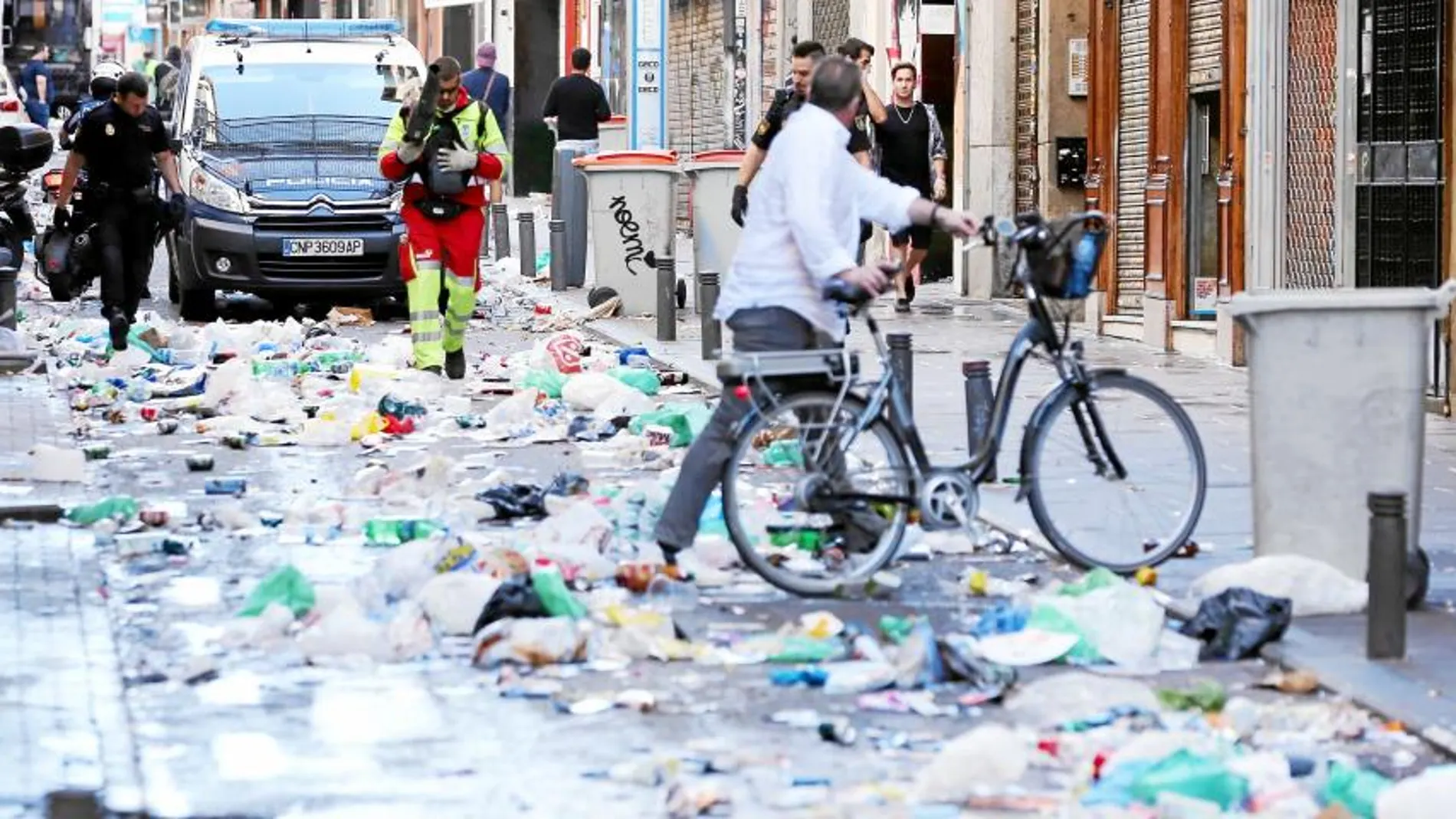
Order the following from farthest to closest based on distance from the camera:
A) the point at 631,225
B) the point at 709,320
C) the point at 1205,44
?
the point at 631,225 < the point at 1205,44 < the point at 709,320

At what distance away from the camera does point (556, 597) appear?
857 centimetres

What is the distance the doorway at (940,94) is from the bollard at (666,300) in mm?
6821

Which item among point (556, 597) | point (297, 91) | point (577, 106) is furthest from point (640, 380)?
point (577, 106)

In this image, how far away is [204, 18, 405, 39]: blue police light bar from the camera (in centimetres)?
2316

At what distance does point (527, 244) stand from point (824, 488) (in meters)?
16.8

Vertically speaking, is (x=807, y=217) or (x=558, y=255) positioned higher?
(x=807, y=217)

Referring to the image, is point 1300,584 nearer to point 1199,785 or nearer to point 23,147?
point 1199,785

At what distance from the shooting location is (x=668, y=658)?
8156 mm

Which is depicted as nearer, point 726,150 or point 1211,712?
point 1211,712

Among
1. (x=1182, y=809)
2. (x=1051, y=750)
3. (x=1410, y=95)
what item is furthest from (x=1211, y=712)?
(x=1410, y=95)

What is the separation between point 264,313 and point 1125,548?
43.4ft

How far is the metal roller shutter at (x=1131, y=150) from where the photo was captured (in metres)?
20.0

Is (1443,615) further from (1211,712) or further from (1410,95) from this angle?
(1410,95)

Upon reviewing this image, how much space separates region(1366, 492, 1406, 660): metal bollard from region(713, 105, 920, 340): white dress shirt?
2135 mm
